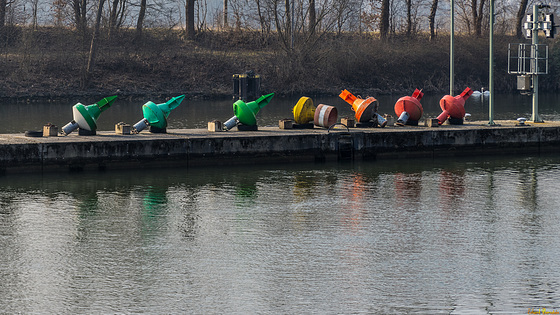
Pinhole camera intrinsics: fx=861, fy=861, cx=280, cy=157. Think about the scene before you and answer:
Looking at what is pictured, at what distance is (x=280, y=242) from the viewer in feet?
55.0

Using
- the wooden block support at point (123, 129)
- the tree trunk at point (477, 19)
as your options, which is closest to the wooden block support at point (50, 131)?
the wooden block support at point (123, 129)

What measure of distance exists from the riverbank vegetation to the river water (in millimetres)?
35414

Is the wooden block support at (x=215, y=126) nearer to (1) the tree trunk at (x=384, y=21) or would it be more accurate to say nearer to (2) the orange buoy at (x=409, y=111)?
(2) the orange buoy at (x=409, y=111)

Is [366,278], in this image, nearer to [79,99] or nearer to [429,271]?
[429,271]

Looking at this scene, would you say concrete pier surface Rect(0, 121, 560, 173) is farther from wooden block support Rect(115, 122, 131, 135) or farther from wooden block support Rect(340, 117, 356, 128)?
wooden block support Rect(115, 122, 131, 135)

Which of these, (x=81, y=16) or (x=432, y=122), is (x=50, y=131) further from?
(x=81, y=16)

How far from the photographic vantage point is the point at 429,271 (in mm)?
14664

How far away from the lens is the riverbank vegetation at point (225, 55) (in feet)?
194

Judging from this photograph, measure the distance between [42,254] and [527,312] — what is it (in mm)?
8710

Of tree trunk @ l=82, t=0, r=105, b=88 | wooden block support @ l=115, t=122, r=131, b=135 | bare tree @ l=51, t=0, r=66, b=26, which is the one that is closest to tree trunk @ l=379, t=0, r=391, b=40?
tree trunk @ l=82, t=0, r=105, b=88

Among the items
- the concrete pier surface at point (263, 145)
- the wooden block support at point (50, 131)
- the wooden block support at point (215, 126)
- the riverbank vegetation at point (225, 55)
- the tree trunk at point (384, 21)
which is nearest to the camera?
the concrete pier surface at point (263, 145)

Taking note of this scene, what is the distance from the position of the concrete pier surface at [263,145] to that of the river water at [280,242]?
2.02 ft

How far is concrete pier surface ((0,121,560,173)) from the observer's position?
2475 centimetres

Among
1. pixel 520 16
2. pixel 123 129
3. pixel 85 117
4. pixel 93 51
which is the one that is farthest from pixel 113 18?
pixel 85 117
